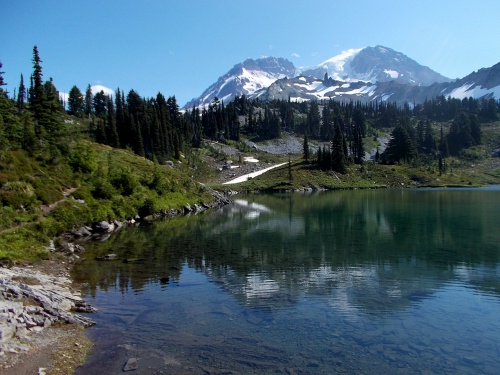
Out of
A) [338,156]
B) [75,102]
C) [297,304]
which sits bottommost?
[297,304]

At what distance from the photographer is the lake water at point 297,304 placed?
49.9 feet

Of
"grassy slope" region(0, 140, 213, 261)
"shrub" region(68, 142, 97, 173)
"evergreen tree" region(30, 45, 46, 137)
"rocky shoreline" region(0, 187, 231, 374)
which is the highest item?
"evergreen tree" region(30, 45, 46, 137)

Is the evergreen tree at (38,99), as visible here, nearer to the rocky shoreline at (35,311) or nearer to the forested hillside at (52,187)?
the forested hillside at (52,187)

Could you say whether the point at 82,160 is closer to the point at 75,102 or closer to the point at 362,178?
the point at 362,178

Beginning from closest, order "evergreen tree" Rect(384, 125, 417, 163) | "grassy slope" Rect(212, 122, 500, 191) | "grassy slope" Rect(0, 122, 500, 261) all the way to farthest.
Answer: "grassy slope" Rect(0, 122, 500, 261) < "grassy slope" Rect(212, 122, 500, 191) < "evergreen tree" Rect(384, 125, 417, 163)

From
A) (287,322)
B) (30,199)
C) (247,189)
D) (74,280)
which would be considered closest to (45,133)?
(30,199)

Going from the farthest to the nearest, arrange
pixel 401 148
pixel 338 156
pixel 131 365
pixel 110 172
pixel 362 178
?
pixel 401 148 < pixel 338 156 < pixel 362 178 < pixel 110 172 < pixel 131 365

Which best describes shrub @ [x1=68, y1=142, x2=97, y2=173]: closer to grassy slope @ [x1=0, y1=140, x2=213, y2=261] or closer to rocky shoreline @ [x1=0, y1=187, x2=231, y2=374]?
grassy slope @ [x1=0, y1=140, x2=213, y2=261]

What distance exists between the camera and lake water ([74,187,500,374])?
15203 mm

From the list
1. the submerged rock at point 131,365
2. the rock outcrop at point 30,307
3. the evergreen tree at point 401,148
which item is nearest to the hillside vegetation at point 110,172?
the evergreen tree at point 401,148

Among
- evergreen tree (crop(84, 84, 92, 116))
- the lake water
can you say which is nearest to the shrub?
the lake water

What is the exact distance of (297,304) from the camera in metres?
21.5

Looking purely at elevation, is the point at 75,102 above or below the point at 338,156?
above

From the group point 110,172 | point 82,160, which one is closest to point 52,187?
point 82,160
